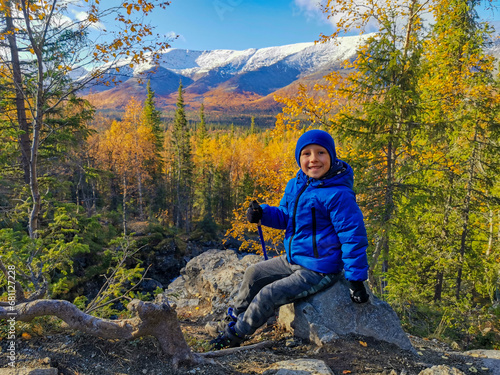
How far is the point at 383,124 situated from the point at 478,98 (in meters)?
3.68

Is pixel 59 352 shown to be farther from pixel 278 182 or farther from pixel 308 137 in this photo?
pixel 278 182

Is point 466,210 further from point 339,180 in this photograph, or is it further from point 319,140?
point 319,140

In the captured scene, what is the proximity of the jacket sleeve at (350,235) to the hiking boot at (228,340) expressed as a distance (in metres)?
1.39

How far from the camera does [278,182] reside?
910cm

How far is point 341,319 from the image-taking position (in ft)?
9.44

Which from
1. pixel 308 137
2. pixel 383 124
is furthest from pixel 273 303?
pixel 383 124

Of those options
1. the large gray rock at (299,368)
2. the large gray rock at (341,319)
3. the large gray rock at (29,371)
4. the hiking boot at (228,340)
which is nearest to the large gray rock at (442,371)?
the large gray rock at (341,319)

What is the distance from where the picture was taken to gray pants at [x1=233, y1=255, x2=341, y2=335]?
8.89 feet

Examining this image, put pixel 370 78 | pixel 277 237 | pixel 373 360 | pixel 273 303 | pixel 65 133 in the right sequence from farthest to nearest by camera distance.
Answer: pixel 277 237 → pixel 65 133 → pixel 370 78 → pixel 273 303 → pixel 373 360

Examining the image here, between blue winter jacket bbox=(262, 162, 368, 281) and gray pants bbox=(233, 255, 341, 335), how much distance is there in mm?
130

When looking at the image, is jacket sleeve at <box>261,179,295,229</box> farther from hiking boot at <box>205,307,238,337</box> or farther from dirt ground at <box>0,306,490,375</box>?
dirt ground at <box>0,306,490,375</box>

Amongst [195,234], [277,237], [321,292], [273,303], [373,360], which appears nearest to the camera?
[373,360]

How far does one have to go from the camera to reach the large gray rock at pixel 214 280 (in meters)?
5.20

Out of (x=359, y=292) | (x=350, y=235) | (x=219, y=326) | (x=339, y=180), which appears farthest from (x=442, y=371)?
(x=219, y=326)
